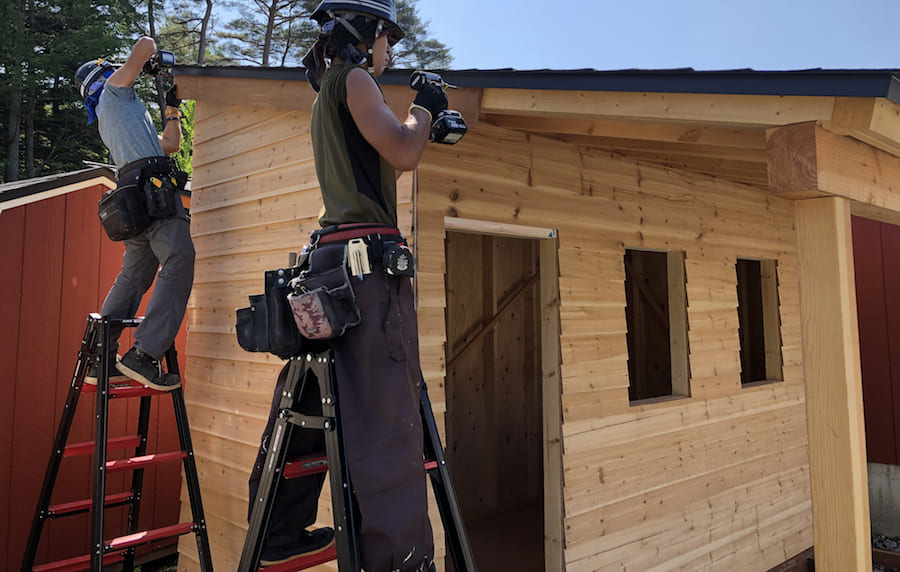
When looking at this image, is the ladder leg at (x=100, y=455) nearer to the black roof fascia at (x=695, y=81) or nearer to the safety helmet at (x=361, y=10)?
the black roof fascia at (x=695, y=81)

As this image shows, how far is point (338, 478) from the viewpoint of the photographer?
5.96 feet

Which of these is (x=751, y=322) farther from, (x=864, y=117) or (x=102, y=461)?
(x=102, y=461)

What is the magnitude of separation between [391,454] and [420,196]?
66.9 inches

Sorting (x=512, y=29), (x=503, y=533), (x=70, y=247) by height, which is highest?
(x=512, y=29)

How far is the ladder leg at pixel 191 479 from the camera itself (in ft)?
10.5

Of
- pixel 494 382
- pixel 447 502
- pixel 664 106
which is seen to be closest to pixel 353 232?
pixel 447 502

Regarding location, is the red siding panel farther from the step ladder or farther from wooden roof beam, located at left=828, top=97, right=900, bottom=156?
wooden roof beam, located at left=828, top=97, right=900, bottom=156

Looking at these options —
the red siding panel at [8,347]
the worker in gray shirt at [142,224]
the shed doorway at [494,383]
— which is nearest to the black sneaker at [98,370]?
the worker in gray shirt at [142,224]

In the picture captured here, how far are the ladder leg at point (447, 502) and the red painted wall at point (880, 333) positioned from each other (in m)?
7.69

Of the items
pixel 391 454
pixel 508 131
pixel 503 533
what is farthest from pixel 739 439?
pixel 391 454

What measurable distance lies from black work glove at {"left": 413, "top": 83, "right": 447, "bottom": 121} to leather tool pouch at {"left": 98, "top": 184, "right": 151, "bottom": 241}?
1.89 meters

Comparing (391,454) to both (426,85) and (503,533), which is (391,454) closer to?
(426,85)

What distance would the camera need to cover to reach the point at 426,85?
2.04 m

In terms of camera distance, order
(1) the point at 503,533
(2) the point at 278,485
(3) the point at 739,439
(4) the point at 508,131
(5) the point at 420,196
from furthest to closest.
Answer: (1) the point at 503,533
(3) the point at 739,439
(4) the point at 508,131
(5) the point at 420,196
(2) the point at 278,485
